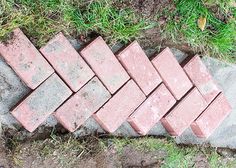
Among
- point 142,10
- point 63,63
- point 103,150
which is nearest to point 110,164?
point 103,150

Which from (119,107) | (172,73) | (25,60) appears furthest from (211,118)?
(25,60)

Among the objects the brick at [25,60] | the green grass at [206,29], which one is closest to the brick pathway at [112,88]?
the brick at [25,60]

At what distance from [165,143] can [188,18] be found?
0.74 metres

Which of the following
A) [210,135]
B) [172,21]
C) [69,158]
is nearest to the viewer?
[69,158]

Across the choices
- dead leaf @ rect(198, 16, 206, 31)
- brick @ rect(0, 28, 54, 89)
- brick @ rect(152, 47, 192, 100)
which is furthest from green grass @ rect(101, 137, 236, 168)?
dead leaf @ rect(198, 16, 206, 31)

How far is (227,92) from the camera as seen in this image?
9.82 ft

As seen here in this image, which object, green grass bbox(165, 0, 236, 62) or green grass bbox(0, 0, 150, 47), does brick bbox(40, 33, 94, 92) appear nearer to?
green grass bbox(0, 0, 150, 47)

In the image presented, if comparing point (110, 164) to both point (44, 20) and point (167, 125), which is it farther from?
point (44, 20)

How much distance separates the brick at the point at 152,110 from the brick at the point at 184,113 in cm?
5

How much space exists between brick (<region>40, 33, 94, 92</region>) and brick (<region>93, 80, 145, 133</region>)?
19 cm

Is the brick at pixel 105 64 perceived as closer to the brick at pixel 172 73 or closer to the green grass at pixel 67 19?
the green grass at pixel 67 19

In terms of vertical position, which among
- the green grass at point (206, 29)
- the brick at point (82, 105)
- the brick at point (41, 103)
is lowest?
the green grass at point (206, 29)

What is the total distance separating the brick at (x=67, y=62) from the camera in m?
2.30

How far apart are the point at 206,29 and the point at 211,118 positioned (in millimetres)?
540
